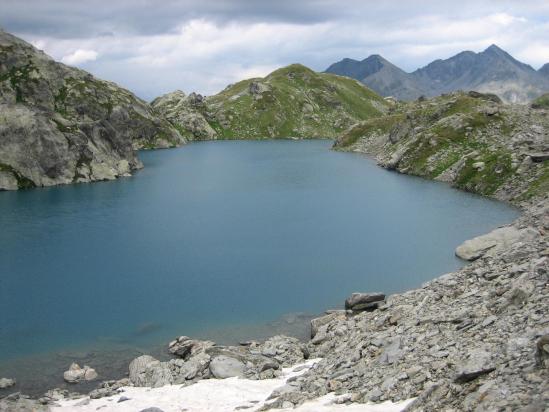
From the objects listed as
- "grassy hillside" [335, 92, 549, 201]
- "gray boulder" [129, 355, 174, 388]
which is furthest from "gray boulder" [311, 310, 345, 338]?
"grassy hillside" [335, 92, 549, 201]

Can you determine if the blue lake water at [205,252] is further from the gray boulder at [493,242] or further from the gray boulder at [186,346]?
the gray boulder at [493,242]

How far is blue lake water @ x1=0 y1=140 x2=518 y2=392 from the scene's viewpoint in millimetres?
47438

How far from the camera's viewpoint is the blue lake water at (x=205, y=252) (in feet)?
156

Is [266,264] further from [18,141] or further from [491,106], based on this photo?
[491,106]

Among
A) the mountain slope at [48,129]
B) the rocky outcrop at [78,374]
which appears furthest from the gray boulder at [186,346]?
the mountain slope at [48,129]

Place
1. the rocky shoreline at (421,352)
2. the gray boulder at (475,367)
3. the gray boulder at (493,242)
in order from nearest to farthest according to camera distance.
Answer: the rocky shoreline at (421,352), the gray boulder at (475,367), the gray boulder at (493,242)

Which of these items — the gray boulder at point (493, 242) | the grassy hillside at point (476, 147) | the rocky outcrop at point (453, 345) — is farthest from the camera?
the grassy hillside at point (476, 147)

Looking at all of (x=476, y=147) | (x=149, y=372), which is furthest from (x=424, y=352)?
(x=476, y=147)

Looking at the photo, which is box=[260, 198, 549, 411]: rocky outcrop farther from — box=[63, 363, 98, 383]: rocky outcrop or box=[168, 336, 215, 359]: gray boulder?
box=[63, 363, 98, 383]: rocky outcrop

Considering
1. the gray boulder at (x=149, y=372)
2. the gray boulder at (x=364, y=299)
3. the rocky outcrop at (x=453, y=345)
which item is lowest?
the gray boulder at (x=149, y=372)

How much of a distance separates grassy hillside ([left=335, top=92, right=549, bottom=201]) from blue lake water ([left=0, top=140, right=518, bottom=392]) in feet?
18.9

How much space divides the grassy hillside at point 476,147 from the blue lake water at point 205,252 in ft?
18.9

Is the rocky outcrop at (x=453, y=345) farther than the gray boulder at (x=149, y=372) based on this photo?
No

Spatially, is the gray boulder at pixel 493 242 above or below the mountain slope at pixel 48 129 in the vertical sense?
below
